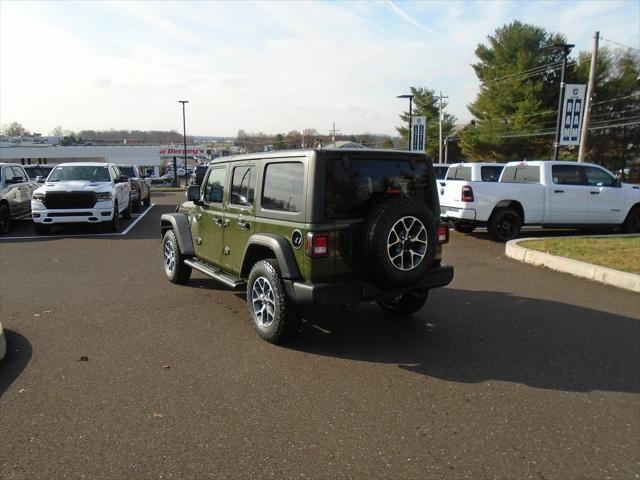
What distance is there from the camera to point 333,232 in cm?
435

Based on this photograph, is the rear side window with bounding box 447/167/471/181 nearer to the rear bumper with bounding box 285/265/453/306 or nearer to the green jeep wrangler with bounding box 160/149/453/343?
the green jeep wrangler with bounding box 160/149/453/343

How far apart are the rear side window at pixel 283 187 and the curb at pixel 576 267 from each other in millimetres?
5358

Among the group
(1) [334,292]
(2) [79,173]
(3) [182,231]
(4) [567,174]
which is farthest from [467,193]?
(2) [79,173]

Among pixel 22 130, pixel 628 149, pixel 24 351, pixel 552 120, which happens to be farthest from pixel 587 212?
pixel 22 130

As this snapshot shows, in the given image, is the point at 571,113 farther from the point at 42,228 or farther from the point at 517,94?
the point at 517,94

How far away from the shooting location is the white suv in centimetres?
1208

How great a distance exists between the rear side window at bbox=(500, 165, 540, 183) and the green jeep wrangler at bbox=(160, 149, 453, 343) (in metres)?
7.59

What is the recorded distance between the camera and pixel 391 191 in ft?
15.4

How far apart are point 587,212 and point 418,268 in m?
9.15

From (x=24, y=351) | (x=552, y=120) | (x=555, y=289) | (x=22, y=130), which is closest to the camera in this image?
(x=24, y=351)

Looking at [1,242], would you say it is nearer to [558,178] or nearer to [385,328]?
[385,328]

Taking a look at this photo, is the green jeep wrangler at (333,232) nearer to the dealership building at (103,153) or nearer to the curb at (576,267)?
the curb at (576,267)

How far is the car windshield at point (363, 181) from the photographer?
174 inches

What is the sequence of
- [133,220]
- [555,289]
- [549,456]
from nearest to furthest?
1. [549,456]
2. [555,289]
3. [133,220]
